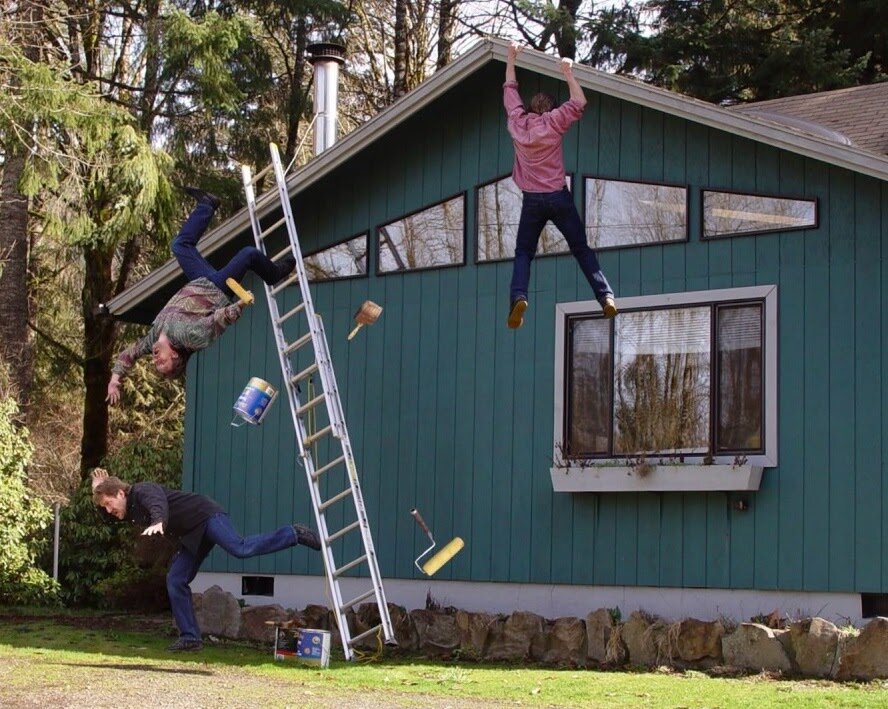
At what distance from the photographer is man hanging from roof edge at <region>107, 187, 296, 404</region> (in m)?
11.8

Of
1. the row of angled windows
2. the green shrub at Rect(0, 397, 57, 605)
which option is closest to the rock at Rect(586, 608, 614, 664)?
the row of angled windows

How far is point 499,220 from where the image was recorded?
1377 centimetres

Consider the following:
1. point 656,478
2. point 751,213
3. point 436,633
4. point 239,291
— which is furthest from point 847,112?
point 239,291

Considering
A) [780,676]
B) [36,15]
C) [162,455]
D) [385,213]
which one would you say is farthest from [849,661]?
[36,15]

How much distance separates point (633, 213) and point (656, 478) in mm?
2424

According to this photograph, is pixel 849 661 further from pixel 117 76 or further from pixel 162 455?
pixel 117 76

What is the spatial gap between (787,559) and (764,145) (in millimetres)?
3436

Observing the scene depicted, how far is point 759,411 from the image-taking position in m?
11.9

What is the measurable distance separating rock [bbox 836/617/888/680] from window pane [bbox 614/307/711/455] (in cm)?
227

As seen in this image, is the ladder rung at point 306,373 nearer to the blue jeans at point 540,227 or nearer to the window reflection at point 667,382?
the blue jeans at point 540,227

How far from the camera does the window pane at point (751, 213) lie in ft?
39.3

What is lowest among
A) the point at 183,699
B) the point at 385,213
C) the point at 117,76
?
the point at 183,699

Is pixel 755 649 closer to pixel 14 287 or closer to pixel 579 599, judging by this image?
pixel 579 599

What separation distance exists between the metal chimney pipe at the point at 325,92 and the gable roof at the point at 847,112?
479cm
